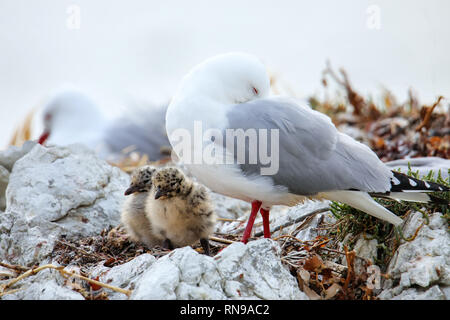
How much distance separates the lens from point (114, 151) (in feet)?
26.9

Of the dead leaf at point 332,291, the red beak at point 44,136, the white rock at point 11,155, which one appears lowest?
the red beak at point 44,136

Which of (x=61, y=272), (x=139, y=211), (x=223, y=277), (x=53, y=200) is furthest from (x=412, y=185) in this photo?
(x=53, y=200)

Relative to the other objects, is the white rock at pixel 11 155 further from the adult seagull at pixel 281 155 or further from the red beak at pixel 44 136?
the red beak at pixel 44 136

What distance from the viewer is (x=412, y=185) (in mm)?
3469

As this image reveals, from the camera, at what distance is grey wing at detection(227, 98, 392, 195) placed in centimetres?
352

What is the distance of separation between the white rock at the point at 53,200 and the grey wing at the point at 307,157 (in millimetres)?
1588

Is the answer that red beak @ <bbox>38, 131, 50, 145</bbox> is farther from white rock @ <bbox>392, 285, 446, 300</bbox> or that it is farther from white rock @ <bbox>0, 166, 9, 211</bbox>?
white rock @ <bbox>392, 285, 446, 300</bbox>

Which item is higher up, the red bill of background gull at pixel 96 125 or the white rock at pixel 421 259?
the white rock at pixel 421 259

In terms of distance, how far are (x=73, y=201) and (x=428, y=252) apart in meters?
2.62

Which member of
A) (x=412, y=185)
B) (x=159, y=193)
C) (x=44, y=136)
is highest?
(x=412, y=185)

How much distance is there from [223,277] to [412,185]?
1.27m

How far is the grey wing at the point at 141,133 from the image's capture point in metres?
8.20

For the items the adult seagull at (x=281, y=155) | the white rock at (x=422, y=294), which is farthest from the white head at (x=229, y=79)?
the white rock at (x=422, y=294)

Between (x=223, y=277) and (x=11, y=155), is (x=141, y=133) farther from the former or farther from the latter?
(x=223, y=277)
